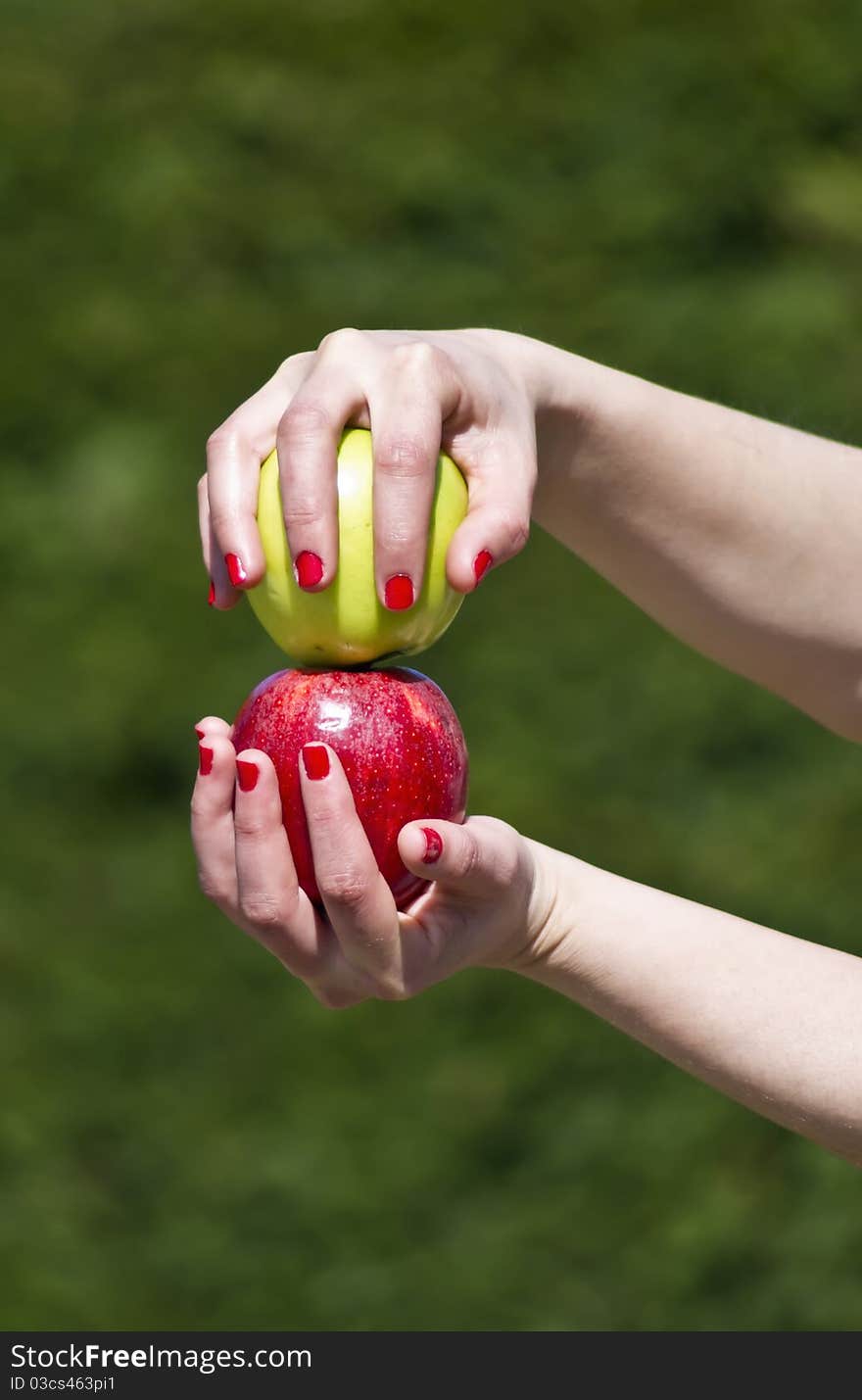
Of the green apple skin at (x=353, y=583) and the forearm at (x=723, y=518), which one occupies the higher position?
the forearm at (x=723, y=518)

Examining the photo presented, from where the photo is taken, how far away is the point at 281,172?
3.20 metres

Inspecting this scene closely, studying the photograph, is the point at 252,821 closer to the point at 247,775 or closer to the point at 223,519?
the point at 247,775

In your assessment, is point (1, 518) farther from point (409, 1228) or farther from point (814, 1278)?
point (814, 1278)

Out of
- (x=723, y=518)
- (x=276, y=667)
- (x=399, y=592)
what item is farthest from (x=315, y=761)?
(x=276, y=667)

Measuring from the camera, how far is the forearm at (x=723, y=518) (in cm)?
188

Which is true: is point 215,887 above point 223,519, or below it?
below

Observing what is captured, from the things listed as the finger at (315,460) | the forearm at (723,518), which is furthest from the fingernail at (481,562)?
the forearm at (723,518)

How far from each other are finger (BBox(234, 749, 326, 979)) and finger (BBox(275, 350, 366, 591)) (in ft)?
0.57

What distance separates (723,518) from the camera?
192 centimetres

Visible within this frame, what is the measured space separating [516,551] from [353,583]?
16 cm

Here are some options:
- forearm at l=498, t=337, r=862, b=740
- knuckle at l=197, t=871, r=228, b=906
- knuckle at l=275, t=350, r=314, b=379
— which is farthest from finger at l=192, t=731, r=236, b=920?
forearm at l=498, t=337, r=862, b=740

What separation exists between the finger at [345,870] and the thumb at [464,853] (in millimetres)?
37

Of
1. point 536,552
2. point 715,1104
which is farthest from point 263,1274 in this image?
point 536,552

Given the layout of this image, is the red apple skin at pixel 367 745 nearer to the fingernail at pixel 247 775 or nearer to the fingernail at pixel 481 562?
the fingernail at pixel 247 775
